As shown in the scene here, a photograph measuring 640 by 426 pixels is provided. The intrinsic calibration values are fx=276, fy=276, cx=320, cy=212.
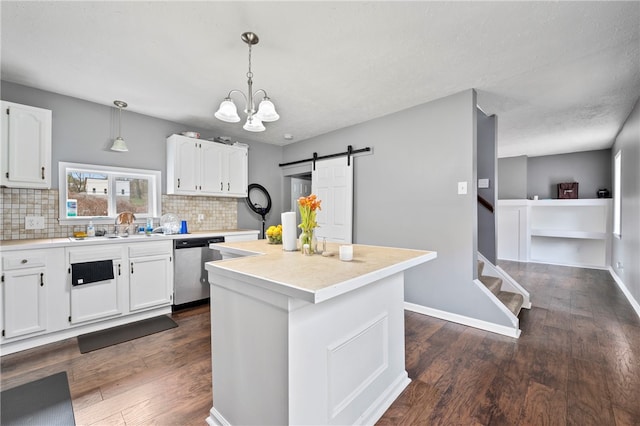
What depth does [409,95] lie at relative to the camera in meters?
2.97

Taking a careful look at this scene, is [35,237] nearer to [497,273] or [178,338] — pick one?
[178,338]

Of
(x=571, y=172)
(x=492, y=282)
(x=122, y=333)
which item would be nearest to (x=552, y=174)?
(x=571, y=172)

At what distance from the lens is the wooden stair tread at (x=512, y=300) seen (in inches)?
121

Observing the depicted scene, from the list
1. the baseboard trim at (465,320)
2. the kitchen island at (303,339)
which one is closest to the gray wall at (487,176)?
the baseboard trim at (465,320)

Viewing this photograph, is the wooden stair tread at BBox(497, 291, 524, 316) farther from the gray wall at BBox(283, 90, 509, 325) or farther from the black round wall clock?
the black round wall clock

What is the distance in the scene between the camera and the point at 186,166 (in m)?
3.66

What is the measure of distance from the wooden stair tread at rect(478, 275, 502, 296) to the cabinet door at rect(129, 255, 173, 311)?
3.69 meters

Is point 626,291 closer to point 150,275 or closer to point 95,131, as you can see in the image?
point 150,275

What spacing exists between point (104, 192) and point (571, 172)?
867 cm

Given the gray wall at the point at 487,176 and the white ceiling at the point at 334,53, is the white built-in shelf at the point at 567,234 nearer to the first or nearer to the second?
the white ceiling at the point at 334,53

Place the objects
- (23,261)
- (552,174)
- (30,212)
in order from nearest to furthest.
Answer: (23,261) → (30,212) → (552,174)

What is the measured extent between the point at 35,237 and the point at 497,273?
5278 millimetres

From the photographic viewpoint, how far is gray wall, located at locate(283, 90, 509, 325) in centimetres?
287

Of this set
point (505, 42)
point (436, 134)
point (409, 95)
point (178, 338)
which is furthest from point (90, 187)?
point (505, 42)
